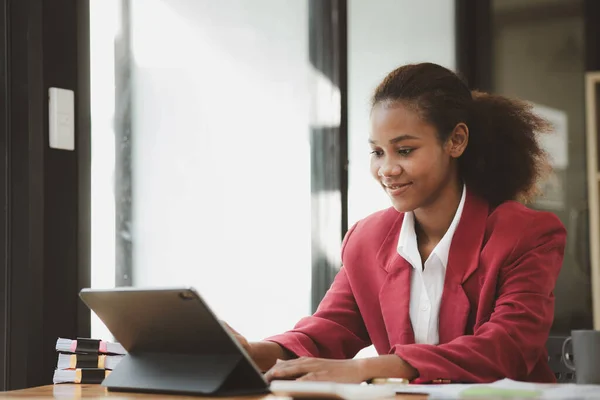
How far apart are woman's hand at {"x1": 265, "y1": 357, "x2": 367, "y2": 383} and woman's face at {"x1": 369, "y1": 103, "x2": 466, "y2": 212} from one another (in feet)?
1.75

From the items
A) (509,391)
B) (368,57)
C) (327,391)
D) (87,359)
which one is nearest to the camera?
(327,391)

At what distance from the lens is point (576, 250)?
3604 mm

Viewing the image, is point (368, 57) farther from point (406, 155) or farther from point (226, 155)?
point (406, 155)

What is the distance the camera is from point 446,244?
1751mm

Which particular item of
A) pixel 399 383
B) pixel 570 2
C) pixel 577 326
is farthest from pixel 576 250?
pixel 399 383

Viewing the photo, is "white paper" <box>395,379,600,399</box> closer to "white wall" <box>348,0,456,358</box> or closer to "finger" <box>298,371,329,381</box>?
"finger" <box>298,371,329,381</box>

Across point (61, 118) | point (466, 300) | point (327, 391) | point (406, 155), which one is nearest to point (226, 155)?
point (61, 118)

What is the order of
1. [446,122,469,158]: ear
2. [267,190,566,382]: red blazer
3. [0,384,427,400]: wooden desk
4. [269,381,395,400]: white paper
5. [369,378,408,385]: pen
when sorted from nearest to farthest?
[269,381,395,400]: white paper, [0,384,427,400]: wooden desk, [369,378,408,385]: pen, [267,190,566,382]: red blazer, [446,122,469,158]: ear

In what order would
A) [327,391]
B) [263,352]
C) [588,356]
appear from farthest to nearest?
[263,352] → [588,356] → [327,391]

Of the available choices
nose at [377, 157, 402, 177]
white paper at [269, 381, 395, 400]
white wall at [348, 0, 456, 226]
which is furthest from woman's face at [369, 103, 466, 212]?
white wall at [348, 0, 456, 226]

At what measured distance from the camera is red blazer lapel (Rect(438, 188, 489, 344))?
1670 mm

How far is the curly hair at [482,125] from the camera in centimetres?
181

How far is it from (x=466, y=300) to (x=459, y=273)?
58 millimetres

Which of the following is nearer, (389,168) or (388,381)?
(388,381)
